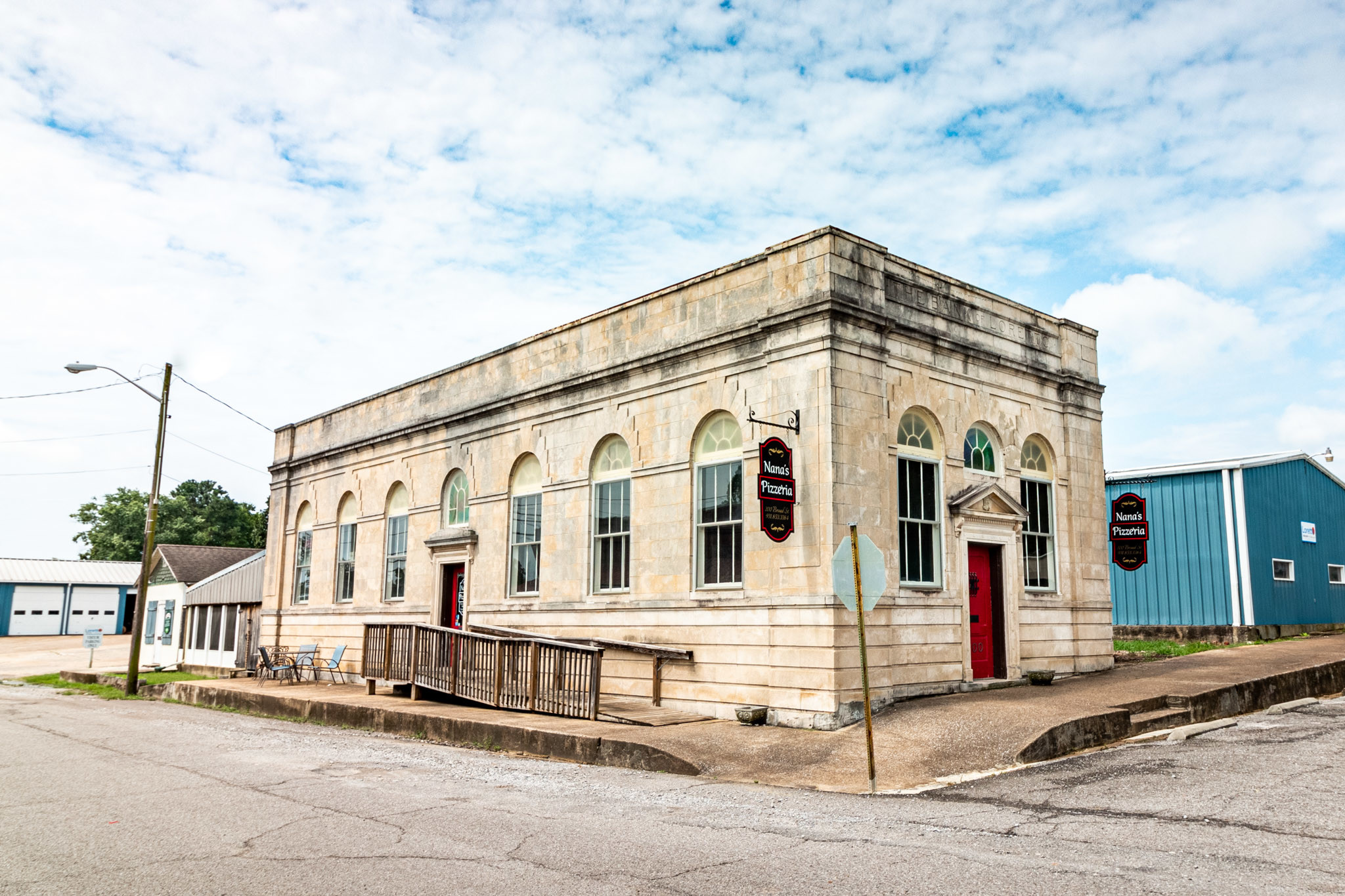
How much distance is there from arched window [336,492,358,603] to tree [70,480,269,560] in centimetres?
5676

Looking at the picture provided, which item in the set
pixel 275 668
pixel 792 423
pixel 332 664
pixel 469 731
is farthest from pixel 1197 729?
pixel 332 664

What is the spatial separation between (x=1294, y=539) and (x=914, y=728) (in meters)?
20.2

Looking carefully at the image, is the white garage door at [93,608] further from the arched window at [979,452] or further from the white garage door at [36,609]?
the arched window at [979,452]

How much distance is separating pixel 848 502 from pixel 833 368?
1.90 metres

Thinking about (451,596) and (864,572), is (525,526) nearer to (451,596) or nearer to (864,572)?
(451,596)

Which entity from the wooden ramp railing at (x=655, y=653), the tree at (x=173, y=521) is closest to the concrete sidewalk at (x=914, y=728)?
the wooden ramp railing at (x=655, y=653)

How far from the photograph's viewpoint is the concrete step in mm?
12891

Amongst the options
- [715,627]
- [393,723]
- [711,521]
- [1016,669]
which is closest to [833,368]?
[711,521]

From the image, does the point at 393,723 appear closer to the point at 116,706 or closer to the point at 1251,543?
the point at 116,706

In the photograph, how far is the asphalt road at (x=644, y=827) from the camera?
6164 millimetres

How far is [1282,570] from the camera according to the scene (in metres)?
26.0

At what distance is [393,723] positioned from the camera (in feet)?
51.3

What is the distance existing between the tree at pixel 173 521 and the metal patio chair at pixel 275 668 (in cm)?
5610

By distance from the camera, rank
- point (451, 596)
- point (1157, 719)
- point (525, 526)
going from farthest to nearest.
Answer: point (451, 596) → point (525, 526) → point (1157, 719)
